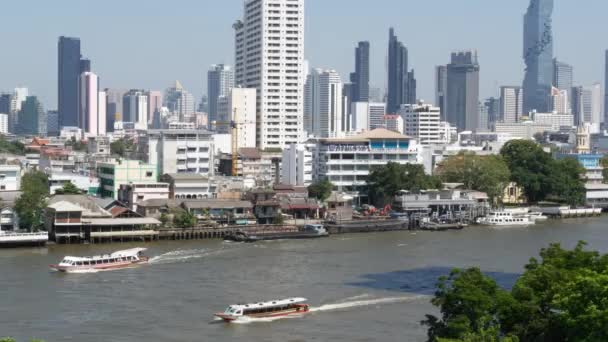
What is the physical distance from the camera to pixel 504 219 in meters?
33.2

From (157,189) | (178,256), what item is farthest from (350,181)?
(178,256)

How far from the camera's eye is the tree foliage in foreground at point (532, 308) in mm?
10344

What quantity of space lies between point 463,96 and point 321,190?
3230 inches

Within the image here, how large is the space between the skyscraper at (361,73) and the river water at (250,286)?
91112 millimetres

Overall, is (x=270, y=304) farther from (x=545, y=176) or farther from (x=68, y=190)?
(x=545, y=176)

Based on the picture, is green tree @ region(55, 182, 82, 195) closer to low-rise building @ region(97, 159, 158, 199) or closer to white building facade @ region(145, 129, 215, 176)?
low-rise building @ region(97, 159, 158, 199)

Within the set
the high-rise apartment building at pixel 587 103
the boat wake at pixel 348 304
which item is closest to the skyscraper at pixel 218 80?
the high-rise apartment building at pixel 587 103

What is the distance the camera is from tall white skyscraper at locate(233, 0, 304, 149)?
174ft

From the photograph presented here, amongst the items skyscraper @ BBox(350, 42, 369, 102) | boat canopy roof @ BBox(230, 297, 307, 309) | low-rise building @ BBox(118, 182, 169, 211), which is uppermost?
skyscraper @ BBox(350, 42, 369, 102)

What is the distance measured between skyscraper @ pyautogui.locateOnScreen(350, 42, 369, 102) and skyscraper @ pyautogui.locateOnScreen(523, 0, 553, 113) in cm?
2412

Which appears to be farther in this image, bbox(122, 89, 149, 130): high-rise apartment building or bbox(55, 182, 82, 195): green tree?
bbox(122, 89, 149, 130): high-rise apartment building

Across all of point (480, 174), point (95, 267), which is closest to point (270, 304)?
point (95, 267)

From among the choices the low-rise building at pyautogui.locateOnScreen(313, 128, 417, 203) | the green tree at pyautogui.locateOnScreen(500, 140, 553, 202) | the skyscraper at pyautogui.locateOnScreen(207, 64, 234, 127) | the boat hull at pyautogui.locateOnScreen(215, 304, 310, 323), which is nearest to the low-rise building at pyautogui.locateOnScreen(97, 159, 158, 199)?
the low-rise building at pyautogui.locateOnScreen(313, 128, 417, 203)

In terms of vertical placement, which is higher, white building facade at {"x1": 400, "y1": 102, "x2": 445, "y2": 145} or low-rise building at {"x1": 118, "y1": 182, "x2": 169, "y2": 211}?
white building facade at {"x1": 400, "y1": 102, "x2": 445, "y2": 145}
